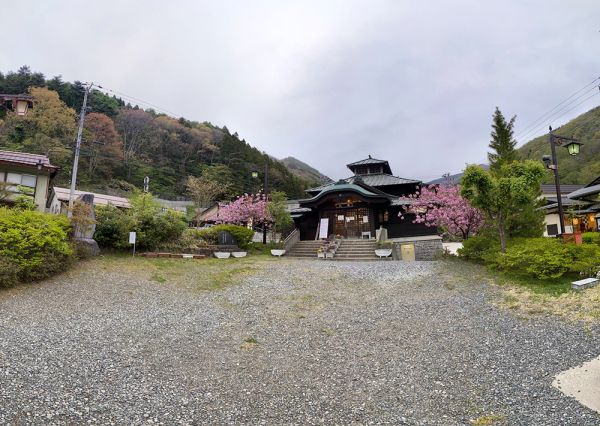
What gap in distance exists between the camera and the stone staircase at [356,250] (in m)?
19.5

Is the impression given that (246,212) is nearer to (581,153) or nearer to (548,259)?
(548,259)

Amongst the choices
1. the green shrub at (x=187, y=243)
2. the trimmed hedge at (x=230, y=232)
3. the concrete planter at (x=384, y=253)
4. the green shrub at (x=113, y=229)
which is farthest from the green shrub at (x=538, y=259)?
the green shrub at (x=113, y=229)

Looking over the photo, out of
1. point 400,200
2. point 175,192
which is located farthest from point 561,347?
point 175,192

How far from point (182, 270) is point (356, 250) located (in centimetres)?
1038

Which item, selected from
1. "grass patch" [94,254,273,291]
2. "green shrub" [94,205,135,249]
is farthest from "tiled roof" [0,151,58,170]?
"grass patch" [94,254,273,291]

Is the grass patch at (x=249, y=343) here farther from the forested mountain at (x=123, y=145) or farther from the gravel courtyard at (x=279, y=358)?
the forested mountain at (x=123, y=145)

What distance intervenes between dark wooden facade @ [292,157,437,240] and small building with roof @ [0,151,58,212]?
1515 cm

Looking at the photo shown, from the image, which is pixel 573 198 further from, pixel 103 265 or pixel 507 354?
pixel 103 265

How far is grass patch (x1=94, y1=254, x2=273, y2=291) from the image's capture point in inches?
466

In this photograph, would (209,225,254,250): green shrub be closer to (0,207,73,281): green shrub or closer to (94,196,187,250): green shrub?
(94,196,187,250): green shrub

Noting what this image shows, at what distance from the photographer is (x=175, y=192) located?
175 feet

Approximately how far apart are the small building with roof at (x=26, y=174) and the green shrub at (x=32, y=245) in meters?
8.73

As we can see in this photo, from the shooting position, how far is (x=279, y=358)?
6324 mm

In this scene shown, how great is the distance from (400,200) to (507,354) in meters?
19.1
